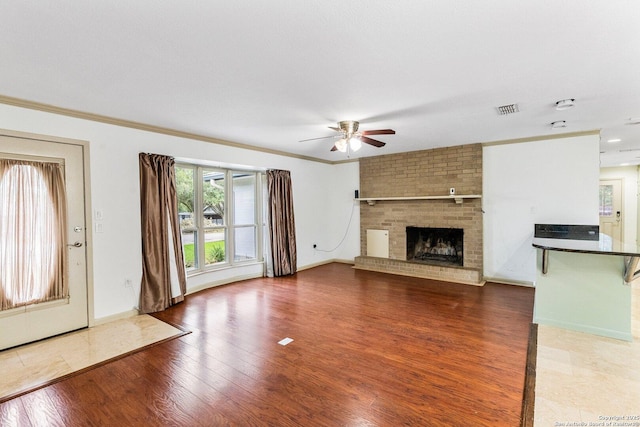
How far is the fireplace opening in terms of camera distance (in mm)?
5896

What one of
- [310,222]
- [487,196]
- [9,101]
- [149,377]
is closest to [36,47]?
[9,101]

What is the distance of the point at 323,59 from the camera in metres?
2.25

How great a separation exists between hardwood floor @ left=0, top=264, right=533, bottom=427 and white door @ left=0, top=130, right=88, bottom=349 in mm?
917

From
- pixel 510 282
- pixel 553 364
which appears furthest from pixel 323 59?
pixel 510 282

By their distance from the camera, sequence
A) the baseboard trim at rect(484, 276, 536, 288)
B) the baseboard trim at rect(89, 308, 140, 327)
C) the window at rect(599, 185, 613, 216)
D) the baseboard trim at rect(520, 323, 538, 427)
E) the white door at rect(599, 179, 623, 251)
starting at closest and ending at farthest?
the baseboard trim at rect(520, 323, 538, 427), the baseboard trim at rect(89, 308, 140, 327), the baseboard trim at rect(484, 276, 536, 288), the white door at rect(599, 179, 623, 251), the window at rect(599, 185, 613, 216)

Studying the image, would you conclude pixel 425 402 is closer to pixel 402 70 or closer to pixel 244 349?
pixel 244 349

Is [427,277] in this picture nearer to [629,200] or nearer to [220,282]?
[220,282]

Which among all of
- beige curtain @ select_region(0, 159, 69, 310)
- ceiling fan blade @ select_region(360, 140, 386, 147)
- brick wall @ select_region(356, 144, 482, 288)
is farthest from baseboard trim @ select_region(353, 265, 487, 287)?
beige curtain @ select_region(0, 159, 69, 310)

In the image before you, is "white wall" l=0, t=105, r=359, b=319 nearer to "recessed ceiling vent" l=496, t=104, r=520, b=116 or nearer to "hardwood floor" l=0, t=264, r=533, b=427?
"hardwood floor" l=0, t=264, r=533, b=427

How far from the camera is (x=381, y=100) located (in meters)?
3.11

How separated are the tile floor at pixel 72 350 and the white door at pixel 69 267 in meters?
0.12

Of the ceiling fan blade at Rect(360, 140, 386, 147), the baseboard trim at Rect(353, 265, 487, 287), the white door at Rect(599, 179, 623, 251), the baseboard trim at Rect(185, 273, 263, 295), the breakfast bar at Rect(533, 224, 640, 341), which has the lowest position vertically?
the baseboard trim at Rect(353, 265, 487, 287)

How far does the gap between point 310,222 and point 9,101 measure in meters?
4.86

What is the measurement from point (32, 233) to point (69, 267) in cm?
50
